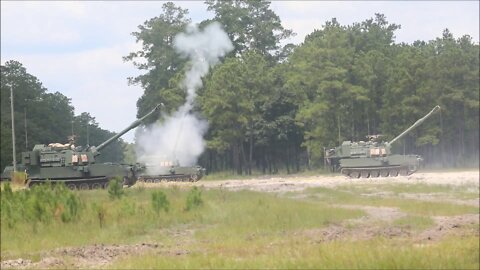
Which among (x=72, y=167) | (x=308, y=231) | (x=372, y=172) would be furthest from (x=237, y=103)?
(x=372, y=172)

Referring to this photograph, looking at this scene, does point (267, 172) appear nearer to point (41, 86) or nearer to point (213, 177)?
point (213, 177)

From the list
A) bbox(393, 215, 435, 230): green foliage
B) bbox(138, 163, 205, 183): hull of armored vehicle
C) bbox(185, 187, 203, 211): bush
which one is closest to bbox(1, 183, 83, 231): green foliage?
bbox(138, 163, 205, 183): hull of armored vehicle

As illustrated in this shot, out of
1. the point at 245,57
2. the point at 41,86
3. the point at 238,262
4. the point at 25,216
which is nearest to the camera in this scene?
the point at 238,262

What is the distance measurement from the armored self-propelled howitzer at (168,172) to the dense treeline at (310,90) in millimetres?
733

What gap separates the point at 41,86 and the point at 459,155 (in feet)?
36.0

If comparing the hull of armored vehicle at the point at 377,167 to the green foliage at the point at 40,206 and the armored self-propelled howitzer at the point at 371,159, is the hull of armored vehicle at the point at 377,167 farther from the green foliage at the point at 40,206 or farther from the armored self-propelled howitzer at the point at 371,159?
the green foliage at the point at 40,206

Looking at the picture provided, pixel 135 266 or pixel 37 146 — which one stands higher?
pixel 37 146

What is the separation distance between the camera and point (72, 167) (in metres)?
15.2

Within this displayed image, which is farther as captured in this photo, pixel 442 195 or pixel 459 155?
pixel 442 195

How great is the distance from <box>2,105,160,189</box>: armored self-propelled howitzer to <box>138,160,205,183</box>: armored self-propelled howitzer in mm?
252

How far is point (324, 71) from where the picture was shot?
19.5 meters

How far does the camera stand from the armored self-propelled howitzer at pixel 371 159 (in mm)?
20141

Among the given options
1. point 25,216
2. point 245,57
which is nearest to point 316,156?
point 245,57

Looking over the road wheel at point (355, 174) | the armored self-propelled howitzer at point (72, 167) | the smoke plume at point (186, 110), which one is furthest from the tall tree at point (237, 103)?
the road wheel at point (355, 174)
